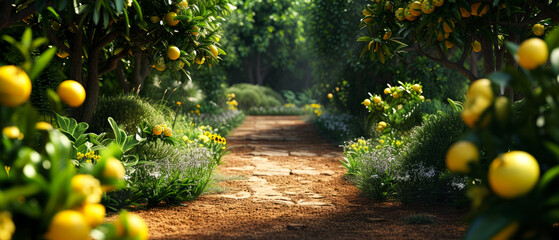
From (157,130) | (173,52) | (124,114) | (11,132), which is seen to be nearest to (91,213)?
(11,132)

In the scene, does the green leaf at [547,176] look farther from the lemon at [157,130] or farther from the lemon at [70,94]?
the lemon at [157,130]

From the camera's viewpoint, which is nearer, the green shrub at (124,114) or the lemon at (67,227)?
the lemon at (67,227)

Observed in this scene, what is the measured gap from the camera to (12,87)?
1296mm

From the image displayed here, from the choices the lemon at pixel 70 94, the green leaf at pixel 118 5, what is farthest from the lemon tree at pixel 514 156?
the green leaf at pixel 118 5

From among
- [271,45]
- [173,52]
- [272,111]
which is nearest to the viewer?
[173,52]

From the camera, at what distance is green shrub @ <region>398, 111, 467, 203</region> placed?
3.59m

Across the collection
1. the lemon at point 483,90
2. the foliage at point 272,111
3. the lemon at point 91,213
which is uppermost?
the lemon at point 483,90

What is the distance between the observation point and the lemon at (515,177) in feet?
4.06

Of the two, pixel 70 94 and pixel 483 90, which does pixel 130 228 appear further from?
pixel 483 90

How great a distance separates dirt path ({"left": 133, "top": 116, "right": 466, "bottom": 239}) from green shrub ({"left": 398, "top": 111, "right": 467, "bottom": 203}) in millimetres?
172

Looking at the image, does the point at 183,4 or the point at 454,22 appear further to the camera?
the point at 183,4

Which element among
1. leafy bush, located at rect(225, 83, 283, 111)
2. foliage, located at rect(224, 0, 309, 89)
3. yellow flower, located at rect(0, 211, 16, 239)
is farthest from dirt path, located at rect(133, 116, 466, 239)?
foliage, located at rect(224, 0, 309, 89)

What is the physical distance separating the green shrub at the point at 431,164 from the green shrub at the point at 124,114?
9.25 ft

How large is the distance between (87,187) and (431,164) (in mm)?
3188
